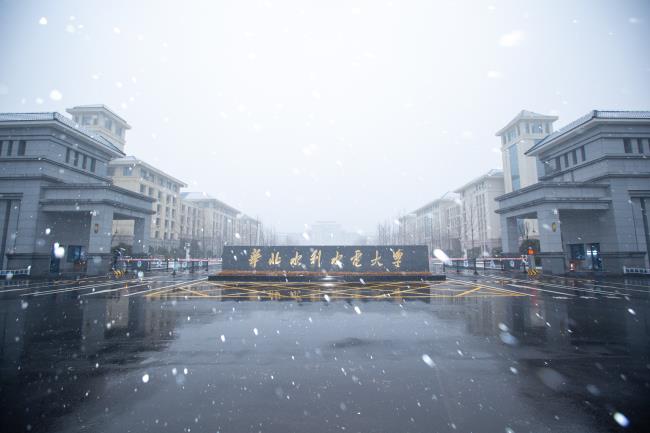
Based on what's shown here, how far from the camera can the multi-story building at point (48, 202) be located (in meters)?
21.4

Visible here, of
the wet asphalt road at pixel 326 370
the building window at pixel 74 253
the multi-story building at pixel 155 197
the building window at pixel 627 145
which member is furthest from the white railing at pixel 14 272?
the building window at pixel 627 145

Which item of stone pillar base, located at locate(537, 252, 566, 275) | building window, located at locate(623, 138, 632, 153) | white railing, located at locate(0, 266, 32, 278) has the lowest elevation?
white railing, located at locate(0, 266, 32, 278)

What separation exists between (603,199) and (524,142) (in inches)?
1129

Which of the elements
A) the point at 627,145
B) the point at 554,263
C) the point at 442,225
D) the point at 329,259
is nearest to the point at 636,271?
the point at 554,263

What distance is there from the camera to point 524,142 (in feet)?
152

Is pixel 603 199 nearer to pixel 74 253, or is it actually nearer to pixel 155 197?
pixel 74 253

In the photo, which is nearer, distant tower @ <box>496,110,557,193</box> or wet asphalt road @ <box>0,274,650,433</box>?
wet asphalt road @ <box>0,274,650,433</box>

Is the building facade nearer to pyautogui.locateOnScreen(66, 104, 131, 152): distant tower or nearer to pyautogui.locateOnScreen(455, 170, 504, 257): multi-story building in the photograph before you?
pyautogui.locateOnScreen(66, 104, 131, 152): distant tower

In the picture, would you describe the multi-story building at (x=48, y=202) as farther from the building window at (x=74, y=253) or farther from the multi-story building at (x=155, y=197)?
the multi-story building at (x=155, y=197)

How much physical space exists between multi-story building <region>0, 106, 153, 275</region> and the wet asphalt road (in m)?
15.6

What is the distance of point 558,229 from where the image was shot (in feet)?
69.8

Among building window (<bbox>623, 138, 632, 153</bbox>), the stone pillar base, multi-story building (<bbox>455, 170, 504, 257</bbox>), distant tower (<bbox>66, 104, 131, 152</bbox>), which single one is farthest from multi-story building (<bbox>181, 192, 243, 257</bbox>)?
building window (<bbox>623, 138, 632, 153</bbox>)

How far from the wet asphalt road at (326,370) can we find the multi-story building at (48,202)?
15.6 m

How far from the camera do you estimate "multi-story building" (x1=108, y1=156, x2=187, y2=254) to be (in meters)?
45.9
